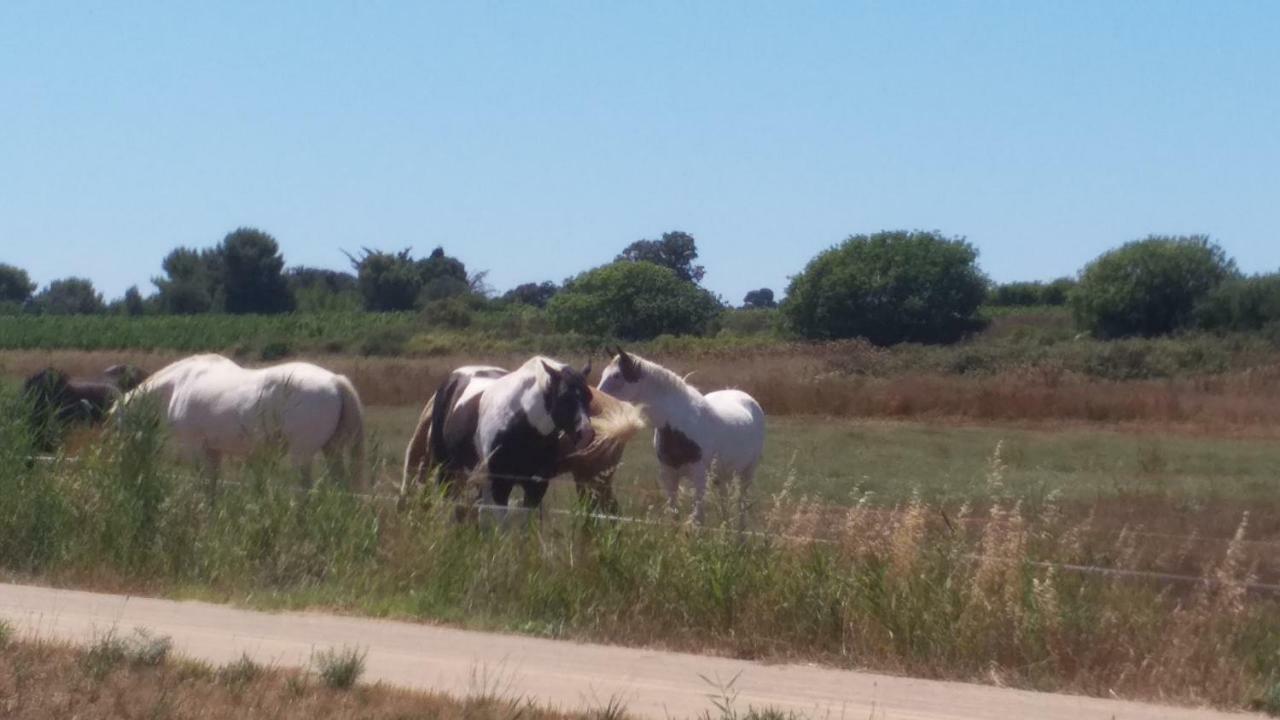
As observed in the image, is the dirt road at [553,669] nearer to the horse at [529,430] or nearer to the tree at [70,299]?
the horse at [529,430]

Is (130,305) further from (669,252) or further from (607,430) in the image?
(607,430)

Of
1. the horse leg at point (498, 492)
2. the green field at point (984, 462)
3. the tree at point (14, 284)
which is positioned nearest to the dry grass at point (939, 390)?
the green field at point (984, 462)

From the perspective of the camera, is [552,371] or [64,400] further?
[64,400]

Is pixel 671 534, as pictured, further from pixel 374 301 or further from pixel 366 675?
pixel 374 301

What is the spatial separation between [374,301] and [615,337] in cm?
2167

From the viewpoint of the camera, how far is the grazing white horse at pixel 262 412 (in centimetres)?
1414

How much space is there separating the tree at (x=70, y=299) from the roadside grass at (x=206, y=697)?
53.5 meters

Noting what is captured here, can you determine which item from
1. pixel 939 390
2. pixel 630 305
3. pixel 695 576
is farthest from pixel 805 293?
pixel 695 576

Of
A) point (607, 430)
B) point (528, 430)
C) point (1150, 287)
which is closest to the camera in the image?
point (607, 430)

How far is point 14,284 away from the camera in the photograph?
85750mm

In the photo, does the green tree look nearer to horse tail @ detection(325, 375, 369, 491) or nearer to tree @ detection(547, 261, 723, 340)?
tree @ detection(547, 261, 723, 340)

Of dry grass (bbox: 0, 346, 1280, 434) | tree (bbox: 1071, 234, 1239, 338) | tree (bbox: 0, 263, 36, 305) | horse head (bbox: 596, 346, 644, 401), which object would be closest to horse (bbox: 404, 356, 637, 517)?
horse head (bbox: 596, 346, 644, 401)

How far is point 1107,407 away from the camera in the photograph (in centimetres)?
3206

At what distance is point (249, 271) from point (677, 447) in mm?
46756
